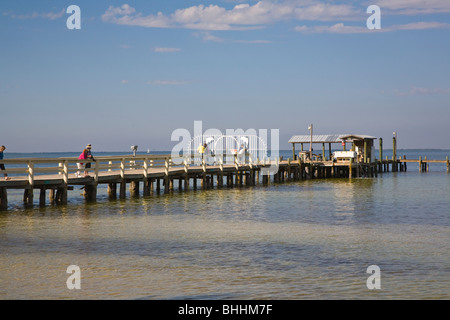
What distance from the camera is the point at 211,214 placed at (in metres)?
23.9

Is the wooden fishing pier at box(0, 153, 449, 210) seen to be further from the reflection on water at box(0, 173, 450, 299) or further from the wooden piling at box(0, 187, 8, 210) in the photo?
the reflection on water at box(0, 173, 450, 299)

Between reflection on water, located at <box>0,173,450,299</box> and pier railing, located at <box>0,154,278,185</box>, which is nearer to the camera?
reflection on water, located at <box>0,173,450,299</box>

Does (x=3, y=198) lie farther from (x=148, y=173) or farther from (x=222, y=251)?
(x=222, y=251)

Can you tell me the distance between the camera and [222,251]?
597 inches

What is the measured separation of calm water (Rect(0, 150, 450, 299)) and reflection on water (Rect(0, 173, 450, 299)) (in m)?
0.03

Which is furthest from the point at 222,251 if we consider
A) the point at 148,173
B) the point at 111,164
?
the point at 148,173

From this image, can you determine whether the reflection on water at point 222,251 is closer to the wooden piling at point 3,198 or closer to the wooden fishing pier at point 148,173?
the wooden piling at point 3,198

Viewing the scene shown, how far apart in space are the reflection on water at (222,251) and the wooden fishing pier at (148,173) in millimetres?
1210

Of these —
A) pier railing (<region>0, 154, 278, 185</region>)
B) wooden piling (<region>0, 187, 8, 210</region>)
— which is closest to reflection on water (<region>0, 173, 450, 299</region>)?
wooden piling (<region>0, 187, 8, 210</region>)

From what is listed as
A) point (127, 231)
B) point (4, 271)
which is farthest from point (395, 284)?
point (127, 231)

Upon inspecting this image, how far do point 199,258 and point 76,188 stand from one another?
25491mm

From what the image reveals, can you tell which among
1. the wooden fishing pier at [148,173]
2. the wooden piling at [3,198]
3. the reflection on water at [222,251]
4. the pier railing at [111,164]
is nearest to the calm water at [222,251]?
the reflection on water at [222,251]

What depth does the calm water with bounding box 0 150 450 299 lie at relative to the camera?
37.1 ft
